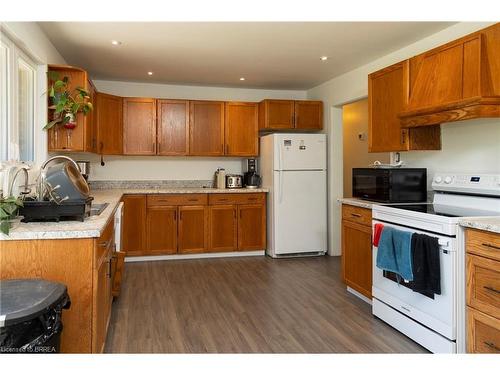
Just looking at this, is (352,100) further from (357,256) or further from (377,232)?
(377,232)

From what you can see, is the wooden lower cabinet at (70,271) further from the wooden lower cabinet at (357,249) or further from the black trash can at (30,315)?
the wooden lower cabinet at (357,249)

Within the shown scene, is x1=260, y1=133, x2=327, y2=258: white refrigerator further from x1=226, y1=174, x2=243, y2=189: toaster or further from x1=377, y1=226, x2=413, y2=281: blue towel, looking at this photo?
x1=377, y1=226, x2=413, y2=281: blue towel

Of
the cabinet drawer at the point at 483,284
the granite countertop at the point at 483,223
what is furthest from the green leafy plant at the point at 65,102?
the cabinet drawer at the point at 483,284

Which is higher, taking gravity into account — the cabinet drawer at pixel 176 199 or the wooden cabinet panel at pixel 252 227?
the cabinet drawer at pixel 176 199

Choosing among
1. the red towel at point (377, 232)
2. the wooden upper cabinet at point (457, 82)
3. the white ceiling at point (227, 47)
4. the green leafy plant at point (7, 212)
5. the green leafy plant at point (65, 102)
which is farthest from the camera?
the green leafy plant at point (65, 102)

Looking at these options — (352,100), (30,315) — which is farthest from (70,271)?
(352,100)

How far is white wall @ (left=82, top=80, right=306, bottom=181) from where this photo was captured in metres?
5.48

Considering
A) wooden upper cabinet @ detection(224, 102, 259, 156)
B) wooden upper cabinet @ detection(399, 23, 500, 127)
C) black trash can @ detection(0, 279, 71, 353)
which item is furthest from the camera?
wooden upper cabinet @ detection(224, 102, 259, 156)

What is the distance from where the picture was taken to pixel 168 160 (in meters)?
5.73

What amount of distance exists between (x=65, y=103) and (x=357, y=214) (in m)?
2.77

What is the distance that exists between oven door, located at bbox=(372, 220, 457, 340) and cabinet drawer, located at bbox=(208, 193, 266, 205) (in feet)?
8.69

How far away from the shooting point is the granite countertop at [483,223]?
2.09 meters

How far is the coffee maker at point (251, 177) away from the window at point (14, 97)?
2906mm

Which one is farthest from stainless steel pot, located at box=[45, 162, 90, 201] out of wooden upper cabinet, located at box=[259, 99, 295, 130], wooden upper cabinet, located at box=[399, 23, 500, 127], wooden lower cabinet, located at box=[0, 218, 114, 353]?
wooden upper cabinet, located at box=[259, 99, 295, 130]
